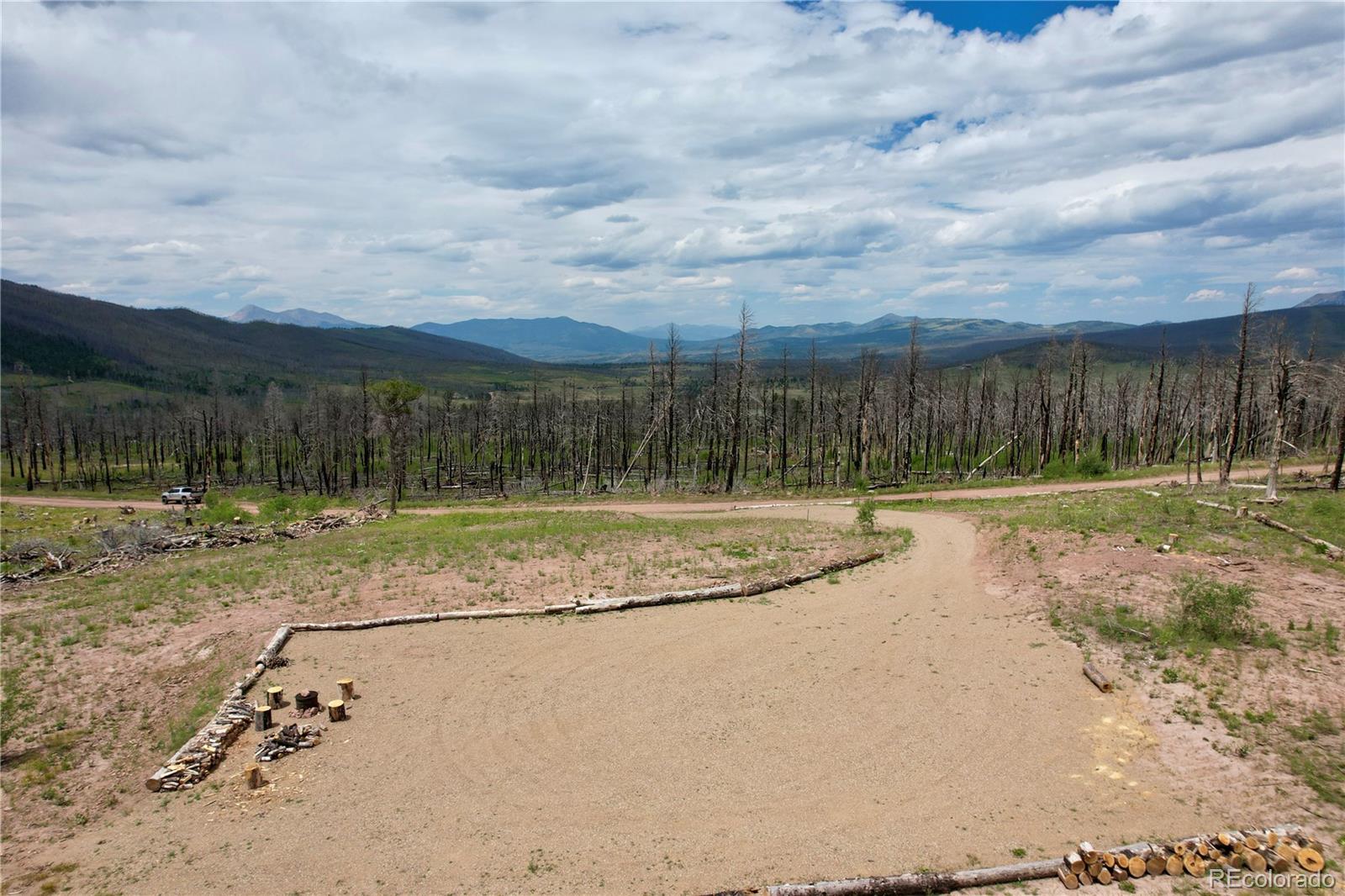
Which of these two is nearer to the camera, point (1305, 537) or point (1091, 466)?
point (1305, 537)

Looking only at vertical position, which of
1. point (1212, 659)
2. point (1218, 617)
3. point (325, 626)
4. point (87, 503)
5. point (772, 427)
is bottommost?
point (87, 503)

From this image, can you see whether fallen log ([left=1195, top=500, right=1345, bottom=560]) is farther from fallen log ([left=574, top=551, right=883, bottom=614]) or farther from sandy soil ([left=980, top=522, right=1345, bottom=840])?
fallen log ([left=574, top=551, right=883, bottom=614])

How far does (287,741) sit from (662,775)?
7.25 m

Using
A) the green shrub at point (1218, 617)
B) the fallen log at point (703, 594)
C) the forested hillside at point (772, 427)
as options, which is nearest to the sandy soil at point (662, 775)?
the fallen log at point (703, 594)

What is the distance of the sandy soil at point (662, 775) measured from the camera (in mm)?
9523

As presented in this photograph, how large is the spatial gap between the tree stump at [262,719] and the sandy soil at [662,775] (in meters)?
0.21

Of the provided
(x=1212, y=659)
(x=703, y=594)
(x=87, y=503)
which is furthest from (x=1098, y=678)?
(x=87, y=503)

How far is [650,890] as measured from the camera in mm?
8945

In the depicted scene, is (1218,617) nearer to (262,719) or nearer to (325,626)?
(262,719)

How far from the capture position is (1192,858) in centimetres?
914

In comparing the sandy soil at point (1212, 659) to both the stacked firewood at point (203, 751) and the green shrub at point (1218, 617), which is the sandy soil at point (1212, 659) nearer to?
the green shrub at point (1218, 617)

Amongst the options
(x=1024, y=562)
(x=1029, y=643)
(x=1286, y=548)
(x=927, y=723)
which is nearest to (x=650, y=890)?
(x=927, y=723)

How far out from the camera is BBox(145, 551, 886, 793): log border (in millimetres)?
11836

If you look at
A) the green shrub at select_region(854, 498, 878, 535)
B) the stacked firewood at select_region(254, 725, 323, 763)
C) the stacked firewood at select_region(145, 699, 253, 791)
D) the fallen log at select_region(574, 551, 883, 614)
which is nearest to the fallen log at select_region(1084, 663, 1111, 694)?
the fallen log at select_region(574, 551, 883, 614)
